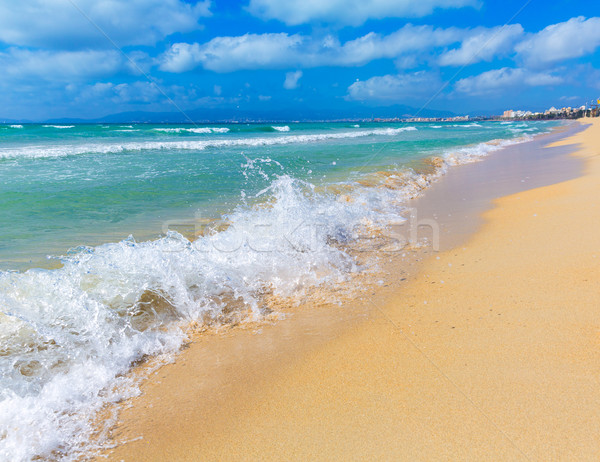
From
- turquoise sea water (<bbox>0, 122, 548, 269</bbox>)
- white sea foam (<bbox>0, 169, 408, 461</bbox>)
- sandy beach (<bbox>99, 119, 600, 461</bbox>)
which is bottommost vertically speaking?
sandy beach (<bbox>99, 119, 600, 461</bbox>)

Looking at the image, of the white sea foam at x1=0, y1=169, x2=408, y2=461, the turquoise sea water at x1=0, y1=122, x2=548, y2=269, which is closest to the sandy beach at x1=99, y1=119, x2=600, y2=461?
the white sea foam at x1=0, y1=169, x2=408, y2=461

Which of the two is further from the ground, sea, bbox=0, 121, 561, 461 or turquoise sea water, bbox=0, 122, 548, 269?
turquoise sea water, bbox=0, 122, 548, 269

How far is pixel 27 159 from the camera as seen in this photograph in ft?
50.2

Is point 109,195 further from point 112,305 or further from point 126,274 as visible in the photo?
point 112,305

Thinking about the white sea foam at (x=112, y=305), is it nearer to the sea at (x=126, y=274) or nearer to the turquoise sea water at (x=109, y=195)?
the sea at (x=126, y=274)

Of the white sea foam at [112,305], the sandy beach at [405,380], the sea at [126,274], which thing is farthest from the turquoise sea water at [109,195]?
the sandy beach at [405,380]

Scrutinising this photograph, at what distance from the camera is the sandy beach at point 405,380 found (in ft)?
5.57

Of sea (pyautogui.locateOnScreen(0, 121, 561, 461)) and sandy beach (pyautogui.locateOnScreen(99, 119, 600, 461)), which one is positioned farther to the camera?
sea (pyautogui.locateOnScreen(0, 121, 561, 461))

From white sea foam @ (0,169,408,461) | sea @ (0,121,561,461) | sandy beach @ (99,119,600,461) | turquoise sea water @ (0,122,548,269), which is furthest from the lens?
turquoise sea water @ (0,122,548,269)

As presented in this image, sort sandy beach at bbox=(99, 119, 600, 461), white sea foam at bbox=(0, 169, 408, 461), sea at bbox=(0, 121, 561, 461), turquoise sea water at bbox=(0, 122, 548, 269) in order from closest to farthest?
sandy beach at bbox=(99, 119, 600, 461), white sea foam at bbox=(0, 169, 408, 461), sea at bbox=(0, 121, 561, 461), turquoise sea water at bbox=(0, 122, 548, 269)

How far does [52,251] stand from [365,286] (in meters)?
3.85

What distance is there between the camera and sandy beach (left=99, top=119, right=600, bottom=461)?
1.70 m

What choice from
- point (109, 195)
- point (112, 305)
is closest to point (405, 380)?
point (112, 305)

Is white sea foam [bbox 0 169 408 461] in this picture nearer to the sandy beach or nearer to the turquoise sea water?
the sandy beach
